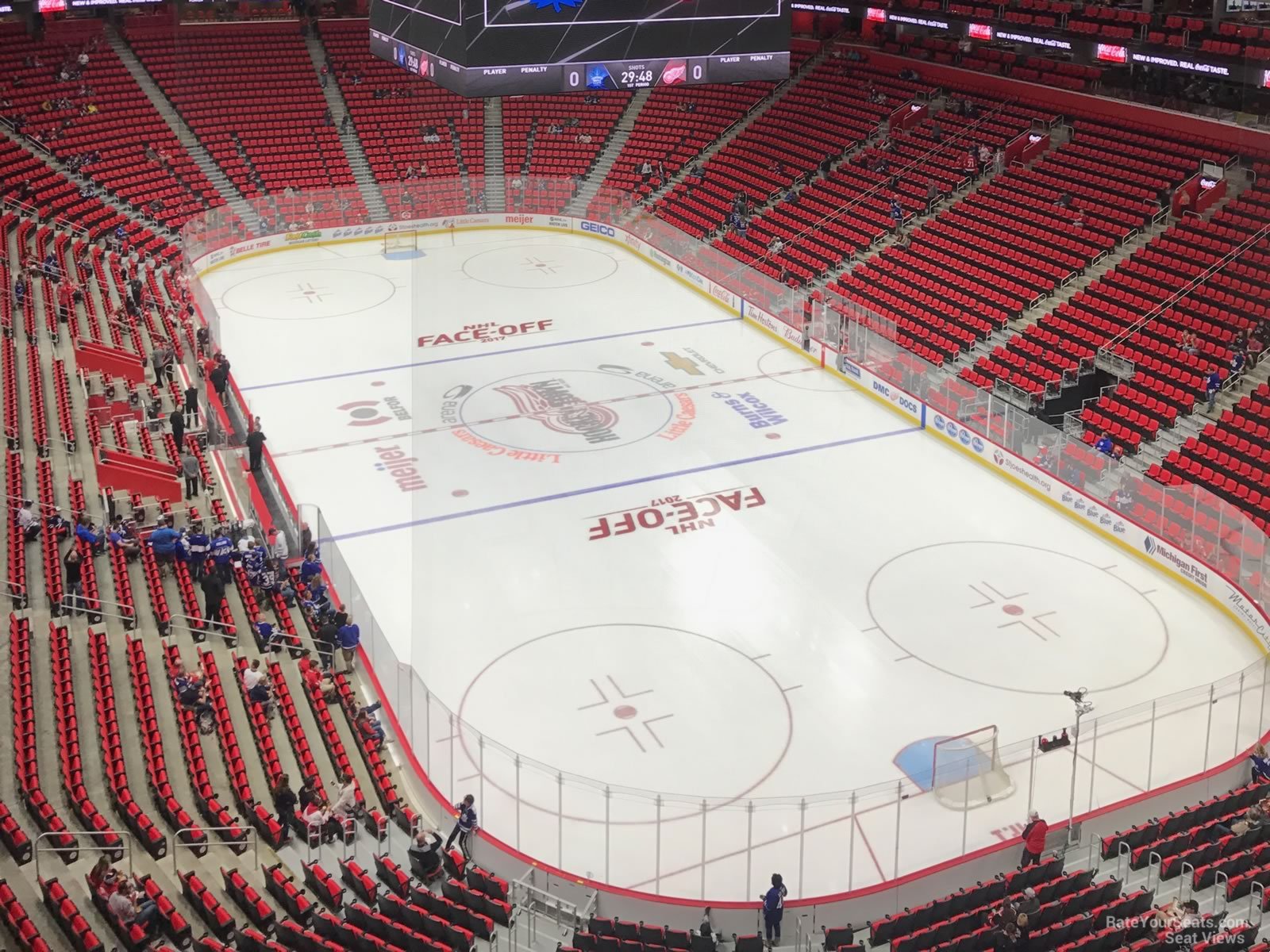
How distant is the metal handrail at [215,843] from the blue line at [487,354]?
1580cm

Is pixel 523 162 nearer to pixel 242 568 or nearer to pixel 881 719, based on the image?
pixel 242 568

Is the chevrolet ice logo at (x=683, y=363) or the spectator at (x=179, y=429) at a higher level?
the spectator at (x=179, y=429)

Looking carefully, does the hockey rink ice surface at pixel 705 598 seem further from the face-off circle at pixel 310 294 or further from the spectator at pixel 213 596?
the spectator at pixel 213 596

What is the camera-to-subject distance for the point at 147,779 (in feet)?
43.3

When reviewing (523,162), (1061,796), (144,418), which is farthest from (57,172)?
(1061,796)

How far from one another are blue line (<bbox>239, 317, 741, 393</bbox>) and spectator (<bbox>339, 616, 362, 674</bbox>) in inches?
473

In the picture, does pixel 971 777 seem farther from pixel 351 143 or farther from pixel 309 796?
pixel 351 143

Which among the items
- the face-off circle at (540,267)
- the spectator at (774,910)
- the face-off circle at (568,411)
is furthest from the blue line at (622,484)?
the face-off circle at (540,267)

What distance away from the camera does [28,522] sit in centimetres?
1769

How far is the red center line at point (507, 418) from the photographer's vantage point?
24.0m

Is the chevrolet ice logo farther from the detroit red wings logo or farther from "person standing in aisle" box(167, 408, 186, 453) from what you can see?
"person standing in aisle" box(167, 408, 186, 453)

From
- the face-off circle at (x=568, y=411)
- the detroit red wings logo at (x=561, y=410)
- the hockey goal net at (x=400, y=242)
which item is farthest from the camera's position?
the hockey goal net at (x=400, y=242)

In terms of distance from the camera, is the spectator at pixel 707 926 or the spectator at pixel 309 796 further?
the spectator at pixel 309 796

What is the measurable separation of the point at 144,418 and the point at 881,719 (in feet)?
46.8
